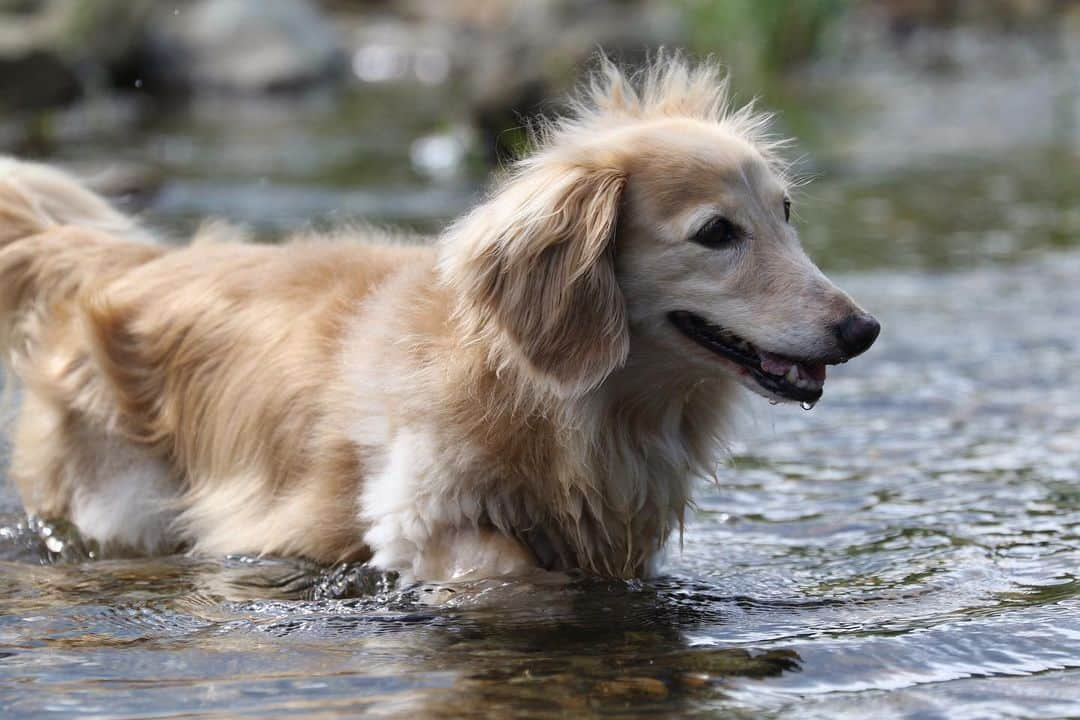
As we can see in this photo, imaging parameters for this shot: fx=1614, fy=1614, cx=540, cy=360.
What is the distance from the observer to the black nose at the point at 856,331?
439 centimetres

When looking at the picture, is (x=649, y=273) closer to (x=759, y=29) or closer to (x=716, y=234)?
(x=716, y=234)

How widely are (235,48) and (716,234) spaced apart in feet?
67.0

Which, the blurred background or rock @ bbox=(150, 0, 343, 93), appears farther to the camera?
rock @ bbox=(150, 0, 343, 93)

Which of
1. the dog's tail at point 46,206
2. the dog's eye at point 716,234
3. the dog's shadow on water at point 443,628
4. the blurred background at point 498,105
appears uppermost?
the blurred background at point 498,105

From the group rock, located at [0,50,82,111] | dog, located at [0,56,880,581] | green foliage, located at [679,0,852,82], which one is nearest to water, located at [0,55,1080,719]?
dog, located at [0,56,880,581]

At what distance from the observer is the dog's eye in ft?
15.1

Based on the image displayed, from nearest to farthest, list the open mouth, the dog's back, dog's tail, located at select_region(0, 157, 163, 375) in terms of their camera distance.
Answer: the open mouth → the dog's back → dog's tail, located at select_region(0, 157, 163, 375)

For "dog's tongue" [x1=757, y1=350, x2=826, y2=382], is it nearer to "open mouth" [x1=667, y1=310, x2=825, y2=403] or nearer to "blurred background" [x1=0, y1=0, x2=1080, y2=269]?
"open mouth" [x1=667, y1=310, x2=825, y2=403]

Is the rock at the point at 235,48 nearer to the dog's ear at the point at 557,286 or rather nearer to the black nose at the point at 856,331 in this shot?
the dog's ear at the point at 557,286

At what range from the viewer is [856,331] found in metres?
4.39

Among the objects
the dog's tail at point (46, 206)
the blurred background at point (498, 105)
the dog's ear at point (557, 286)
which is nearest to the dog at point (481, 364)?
the dog's ear at point (557, 286)

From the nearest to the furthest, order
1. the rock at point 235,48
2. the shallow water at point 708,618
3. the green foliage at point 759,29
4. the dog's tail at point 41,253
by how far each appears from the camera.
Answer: the shallow water at point 708,618 → the dog's tail at point 41,253 → the green foliage at point 759,29 → the rock at point 235,48

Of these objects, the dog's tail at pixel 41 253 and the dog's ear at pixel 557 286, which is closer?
the dog's ear at pixel 557 286

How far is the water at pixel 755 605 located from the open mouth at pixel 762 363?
52 centimetres
